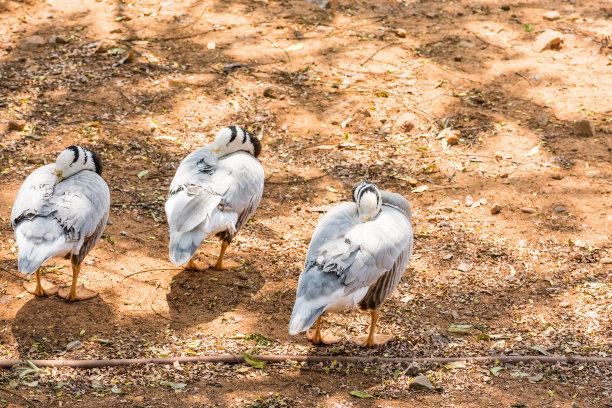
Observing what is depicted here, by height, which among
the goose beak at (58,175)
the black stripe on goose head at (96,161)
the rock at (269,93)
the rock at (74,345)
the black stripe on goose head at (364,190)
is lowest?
the rock at (269,93)

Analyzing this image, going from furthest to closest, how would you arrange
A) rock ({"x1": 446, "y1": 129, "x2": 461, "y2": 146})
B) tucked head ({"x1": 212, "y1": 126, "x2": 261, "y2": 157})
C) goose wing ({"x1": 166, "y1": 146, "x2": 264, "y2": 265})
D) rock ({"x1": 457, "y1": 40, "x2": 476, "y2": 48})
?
1. rock ({"x1": 457, "y1": 40, "x2": 476, "y2": 48})
2. rock ({"x1": 446, "y1": 129, "x2": 461, "y2": 146})
3. tucked head ({"x1": 212, "y1": 126, "x2": 261, "y2": 157})
4. goose wing ({"x1": 166, "y1": 146, "x2": 264, "y2": 265})

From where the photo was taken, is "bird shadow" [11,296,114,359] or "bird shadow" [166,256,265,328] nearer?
"bird shadow" [11,296,114,359]

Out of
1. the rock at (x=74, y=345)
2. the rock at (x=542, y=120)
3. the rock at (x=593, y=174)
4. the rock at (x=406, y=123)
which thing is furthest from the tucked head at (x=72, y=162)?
the rock at (x=542, y=120)

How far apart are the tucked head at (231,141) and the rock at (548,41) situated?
5.10m

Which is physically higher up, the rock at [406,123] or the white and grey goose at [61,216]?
the white and grey goose at [61,216]

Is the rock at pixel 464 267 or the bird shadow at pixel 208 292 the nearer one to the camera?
the bird shadow at pixel 208 292

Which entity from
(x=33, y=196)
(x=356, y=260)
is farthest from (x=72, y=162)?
(x=356, y=260)

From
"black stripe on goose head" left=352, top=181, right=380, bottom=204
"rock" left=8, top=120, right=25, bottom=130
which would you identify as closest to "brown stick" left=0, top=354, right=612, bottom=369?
"black stripe on goose head" left=352, top=181, right=380, bottom=204

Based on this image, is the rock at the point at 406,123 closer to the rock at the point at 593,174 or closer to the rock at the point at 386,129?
the rock at the point at 386,129

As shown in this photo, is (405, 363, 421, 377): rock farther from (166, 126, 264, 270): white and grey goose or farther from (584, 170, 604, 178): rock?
(584, 170, 604, 178): rock

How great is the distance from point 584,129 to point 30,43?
7.02 m

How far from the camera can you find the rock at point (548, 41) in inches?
376

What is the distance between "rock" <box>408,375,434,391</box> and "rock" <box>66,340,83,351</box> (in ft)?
7.61

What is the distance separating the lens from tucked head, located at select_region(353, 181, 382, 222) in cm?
514
